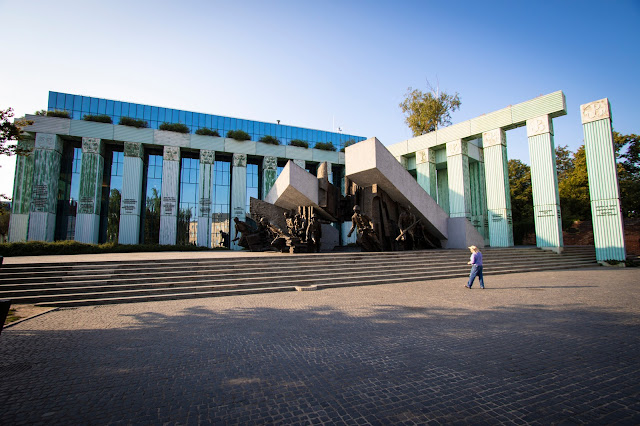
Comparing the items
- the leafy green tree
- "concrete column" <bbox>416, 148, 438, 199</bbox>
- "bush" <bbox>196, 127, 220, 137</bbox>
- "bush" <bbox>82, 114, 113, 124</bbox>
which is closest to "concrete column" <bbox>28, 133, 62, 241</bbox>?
"bush" <bbox>82, 114, 113, 124</bbox>

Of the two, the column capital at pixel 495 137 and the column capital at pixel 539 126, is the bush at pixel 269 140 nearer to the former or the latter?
the column capital at pixel 495 137

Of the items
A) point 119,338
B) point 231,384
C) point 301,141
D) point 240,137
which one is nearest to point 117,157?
point 240,137

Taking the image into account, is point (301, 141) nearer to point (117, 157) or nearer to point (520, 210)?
point (117, 157)

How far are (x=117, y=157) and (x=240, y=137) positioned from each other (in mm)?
10720

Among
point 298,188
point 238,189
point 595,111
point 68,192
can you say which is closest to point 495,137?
point 595,111

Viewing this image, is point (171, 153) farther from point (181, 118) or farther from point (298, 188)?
point (298, 188)

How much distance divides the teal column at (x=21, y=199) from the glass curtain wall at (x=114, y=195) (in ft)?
15.9

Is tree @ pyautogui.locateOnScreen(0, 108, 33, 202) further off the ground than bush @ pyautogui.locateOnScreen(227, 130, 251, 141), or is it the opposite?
bush @ pyautogui.locateOnScreen(227, 130, 251, 141)

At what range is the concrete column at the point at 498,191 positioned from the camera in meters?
19.3

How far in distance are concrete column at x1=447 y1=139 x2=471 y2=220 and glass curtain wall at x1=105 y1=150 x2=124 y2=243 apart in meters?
25.8

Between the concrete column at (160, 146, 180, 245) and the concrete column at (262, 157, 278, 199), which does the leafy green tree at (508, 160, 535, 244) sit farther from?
the concrete column at (160, 146, 180, 245)

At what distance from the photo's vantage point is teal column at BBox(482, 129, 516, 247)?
19.3 meters

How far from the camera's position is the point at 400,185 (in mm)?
13922

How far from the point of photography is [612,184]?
14.7 m
